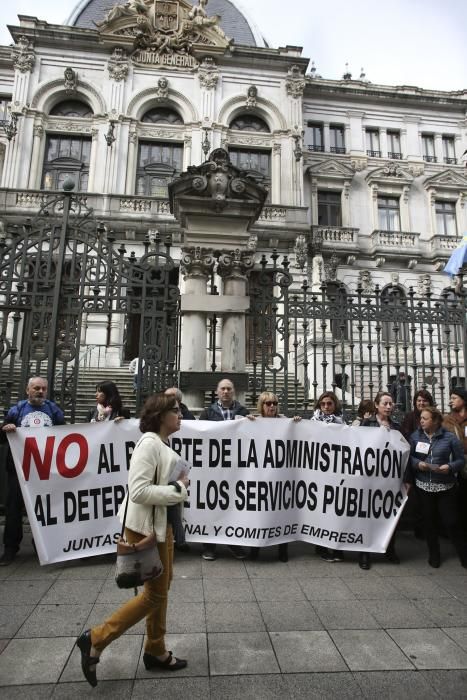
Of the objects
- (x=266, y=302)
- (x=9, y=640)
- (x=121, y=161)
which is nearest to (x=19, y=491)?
(x=9, y=640)

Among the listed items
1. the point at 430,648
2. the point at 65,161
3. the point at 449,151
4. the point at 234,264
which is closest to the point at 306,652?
the point at 430,648

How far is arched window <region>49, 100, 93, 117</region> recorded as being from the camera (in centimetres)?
2403

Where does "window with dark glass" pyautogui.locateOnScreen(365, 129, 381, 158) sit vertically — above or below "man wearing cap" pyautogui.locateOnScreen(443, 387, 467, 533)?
above

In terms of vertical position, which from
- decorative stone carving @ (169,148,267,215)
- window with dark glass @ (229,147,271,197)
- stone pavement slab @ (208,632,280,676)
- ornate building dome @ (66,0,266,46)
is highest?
ornate building dome @ (66,0,266,46)

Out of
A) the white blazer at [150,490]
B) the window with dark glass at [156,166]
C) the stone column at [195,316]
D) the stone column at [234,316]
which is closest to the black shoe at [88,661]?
the white blazer at [150,490]

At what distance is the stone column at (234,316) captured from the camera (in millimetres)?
7289

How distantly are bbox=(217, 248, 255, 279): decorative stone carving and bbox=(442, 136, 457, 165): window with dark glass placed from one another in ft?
86.3

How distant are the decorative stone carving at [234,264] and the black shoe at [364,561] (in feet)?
14.7

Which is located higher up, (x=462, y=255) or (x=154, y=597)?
(x=462, y=255)

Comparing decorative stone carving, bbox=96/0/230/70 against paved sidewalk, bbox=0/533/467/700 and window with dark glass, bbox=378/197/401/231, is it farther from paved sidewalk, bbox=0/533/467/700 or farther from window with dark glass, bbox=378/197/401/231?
paved sidewalk, bbox=0/533/467/700

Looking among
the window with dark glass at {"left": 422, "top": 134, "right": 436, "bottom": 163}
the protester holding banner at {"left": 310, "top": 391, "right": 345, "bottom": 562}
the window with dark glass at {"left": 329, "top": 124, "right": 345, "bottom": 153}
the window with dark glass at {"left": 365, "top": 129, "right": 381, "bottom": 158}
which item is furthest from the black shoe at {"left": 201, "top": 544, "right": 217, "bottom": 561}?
the window with dark glass at {"left": 422, "top": 134, "right": 436, "bottom": 163}

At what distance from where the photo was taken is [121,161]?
23.1m

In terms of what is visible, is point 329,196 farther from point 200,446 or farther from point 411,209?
point 200,446

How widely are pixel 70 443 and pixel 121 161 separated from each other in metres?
21.3
